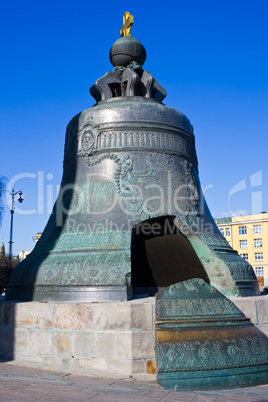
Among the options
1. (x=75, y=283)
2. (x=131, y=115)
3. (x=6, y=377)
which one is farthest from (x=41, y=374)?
(x=131, y=115)

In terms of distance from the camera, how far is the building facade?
45594 mm

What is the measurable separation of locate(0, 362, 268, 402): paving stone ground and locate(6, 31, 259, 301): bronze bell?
36.5 inches

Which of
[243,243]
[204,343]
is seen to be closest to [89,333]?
[204,343]

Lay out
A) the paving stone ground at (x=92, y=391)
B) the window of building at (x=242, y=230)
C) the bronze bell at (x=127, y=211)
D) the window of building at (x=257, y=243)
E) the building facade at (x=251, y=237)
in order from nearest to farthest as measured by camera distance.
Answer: the paving stone ground at (x=92, y=391) < the bronze bell at (x=127, y=211) < the building facade at (x=251, y=237) < the window of building at (x=257, y=243) < the window of building at (x=242, y=230)

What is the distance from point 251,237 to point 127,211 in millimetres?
43343

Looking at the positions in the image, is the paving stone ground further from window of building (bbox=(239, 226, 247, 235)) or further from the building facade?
window of building (bbox=(239, 226, 247, 235))

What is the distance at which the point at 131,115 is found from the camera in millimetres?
5727

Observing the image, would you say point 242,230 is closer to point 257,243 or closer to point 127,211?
point 257,243

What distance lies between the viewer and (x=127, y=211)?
17.3 ft

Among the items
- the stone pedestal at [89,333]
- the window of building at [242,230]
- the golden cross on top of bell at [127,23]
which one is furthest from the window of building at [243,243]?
the stone pedestal at [89,333]

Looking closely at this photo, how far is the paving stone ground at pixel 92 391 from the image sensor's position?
317 centimetres

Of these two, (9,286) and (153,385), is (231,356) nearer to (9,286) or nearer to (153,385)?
(153,385)

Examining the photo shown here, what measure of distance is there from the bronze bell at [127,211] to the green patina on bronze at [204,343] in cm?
67

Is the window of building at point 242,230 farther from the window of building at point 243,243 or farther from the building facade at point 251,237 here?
the window of building at point 243,243
